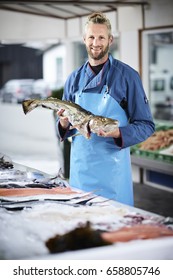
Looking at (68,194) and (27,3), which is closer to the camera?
(68,194)

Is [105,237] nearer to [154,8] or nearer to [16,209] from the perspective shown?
[16,209]

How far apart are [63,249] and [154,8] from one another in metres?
3.06

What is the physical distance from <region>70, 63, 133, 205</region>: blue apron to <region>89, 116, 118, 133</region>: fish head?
18 cm

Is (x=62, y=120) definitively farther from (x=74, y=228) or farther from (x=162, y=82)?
(x=162, y=82)

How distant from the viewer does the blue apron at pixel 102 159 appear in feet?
7.52

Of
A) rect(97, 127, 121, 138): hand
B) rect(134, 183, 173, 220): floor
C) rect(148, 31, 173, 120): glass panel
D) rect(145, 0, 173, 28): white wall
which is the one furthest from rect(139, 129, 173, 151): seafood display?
rect(97, 127, 121, 138): hand

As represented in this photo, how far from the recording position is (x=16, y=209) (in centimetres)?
182

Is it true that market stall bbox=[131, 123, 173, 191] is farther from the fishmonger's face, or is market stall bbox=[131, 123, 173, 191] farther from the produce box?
the fishmonger's face

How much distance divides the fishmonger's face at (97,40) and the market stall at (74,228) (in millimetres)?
626

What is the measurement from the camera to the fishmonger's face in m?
2.21

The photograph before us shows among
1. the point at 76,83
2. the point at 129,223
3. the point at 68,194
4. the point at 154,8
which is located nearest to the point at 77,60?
the point at 154,8

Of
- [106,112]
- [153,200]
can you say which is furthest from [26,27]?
[153,200]

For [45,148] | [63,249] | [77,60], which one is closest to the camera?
[63,249]

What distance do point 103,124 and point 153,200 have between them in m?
2.70
